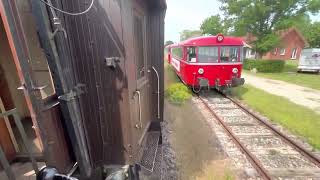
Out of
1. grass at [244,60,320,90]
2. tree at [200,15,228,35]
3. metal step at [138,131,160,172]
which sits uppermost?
tree at [200,15,228,35]

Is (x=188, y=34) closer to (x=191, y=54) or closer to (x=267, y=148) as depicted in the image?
(x=191, y=54)

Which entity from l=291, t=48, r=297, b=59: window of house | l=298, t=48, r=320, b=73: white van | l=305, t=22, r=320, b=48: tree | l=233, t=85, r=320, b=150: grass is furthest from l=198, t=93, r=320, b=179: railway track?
l=291, t=48, r=297, b=59: window of house

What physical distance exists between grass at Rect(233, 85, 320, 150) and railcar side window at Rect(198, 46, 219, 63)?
2.57 metres

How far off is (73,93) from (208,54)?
26.7 feet

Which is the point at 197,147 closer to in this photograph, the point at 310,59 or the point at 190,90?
the point at 190,90

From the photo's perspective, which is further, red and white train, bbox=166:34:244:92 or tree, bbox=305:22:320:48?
tree, bbox=305:22:320:48

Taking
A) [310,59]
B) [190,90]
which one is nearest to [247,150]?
[190,90]

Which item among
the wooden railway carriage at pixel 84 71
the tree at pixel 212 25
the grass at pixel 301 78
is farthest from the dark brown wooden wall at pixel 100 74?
the tree at pixel 212 25

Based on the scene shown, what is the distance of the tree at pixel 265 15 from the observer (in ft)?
64.2

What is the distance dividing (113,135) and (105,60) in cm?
102

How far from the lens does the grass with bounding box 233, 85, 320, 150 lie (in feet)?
19.4

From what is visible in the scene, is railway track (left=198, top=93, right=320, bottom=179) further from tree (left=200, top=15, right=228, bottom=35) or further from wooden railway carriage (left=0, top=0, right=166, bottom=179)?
tree (left=200, top=15, right=228, bottom=35)

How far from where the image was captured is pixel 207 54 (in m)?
9.28

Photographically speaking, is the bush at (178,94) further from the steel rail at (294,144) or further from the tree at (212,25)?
the tree at (212,25)
